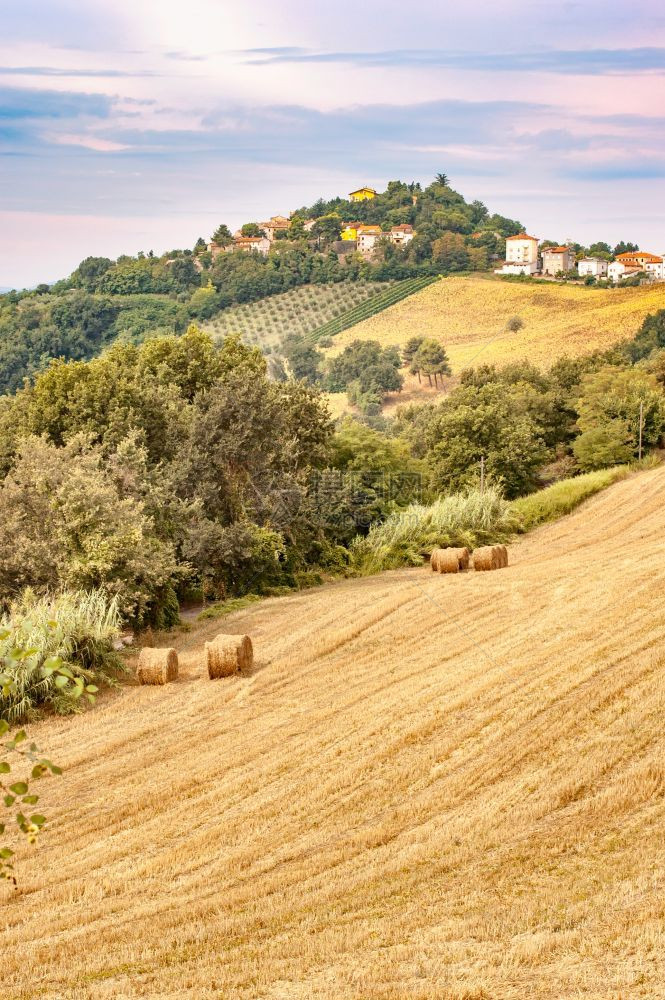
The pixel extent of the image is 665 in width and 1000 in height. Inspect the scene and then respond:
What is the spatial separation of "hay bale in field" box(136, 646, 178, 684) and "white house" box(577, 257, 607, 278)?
10322cm

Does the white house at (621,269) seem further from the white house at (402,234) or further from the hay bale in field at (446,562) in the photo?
the hay bale in field at (446,562)

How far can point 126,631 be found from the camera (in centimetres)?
2067

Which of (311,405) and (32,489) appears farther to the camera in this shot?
(311,405)

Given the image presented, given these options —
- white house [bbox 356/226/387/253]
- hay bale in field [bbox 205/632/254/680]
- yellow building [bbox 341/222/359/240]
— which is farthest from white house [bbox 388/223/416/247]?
hay bale in field [bbox 205/632/254/680]

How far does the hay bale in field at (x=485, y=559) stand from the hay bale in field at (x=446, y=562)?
0.50 m

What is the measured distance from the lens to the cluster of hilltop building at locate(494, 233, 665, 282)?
113 m

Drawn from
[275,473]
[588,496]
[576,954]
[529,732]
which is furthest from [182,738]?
[588,496]

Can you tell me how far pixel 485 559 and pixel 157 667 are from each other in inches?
416

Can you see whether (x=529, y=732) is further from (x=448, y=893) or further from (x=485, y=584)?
(x=485, y=584)

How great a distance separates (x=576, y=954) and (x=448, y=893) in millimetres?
1523

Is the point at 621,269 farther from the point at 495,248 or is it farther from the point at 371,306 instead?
the point at 371,306

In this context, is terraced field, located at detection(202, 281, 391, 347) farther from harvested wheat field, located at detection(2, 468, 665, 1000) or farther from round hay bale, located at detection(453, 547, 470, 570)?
harvested wheat field, located at detection(2, 468, 665, 1000)

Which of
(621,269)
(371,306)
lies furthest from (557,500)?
(621,269)

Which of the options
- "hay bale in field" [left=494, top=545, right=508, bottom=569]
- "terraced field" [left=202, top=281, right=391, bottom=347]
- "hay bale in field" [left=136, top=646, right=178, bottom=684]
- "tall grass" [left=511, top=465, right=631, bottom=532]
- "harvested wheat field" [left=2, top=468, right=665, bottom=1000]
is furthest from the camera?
"terraced field" [left=202, top=281, right=391, bottom=347]
